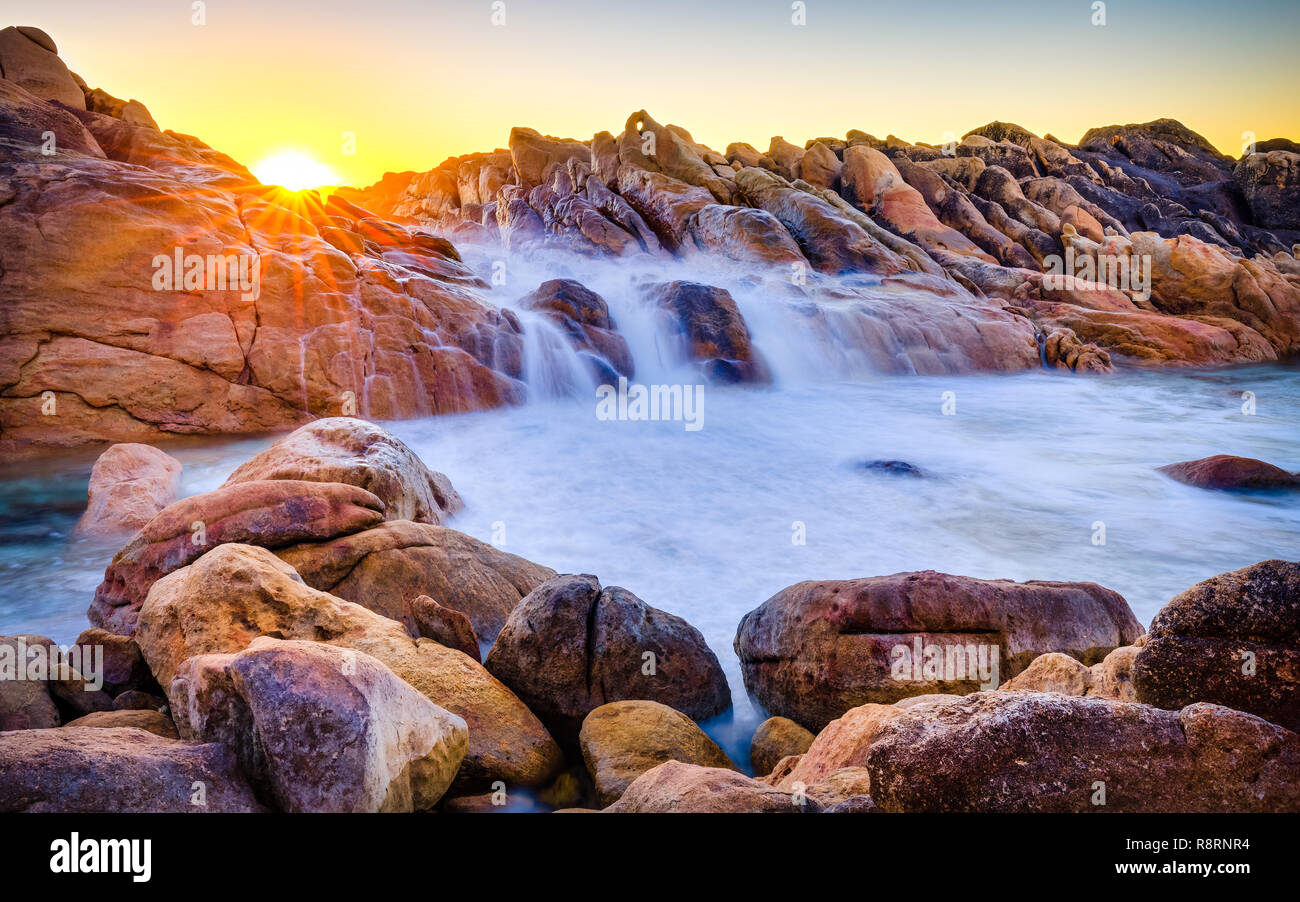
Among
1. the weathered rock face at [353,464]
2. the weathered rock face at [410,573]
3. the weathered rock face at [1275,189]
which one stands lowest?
the weathered rock face at [410,573]

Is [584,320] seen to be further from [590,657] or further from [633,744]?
[633,744]

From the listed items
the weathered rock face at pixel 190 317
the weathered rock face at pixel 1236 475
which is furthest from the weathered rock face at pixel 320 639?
the weathered rock face at pixel 1236 475

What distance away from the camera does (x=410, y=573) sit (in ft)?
19.6

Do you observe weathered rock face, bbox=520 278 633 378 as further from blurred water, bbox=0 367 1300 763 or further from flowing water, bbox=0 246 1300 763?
blurred water, bbox=0 367 1300 763

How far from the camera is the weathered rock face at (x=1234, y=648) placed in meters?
2.80

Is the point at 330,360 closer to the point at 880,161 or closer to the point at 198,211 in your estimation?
the point at 198,211

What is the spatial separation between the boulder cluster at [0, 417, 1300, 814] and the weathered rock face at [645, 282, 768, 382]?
13000mm

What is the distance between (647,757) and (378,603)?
9.10 feet

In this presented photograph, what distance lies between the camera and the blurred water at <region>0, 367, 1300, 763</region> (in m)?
8.06

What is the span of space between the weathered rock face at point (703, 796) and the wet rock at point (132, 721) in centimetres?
247

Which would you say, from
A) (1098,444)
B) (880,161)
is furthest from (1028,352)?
(880,161)

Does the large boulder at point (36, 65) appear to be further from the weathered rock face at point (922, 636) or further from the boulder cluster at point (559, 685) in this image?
the weathered rock face at point (922, 636)

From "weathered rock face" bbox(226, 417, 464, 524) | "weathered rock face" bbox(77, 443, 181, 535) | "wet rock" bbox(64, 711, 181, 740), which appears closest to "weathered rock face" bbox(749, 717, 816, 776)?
"wet rock" bbox(64, 711, 181, 740)

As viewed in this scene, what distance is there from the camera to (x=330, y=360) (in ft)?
45.1
